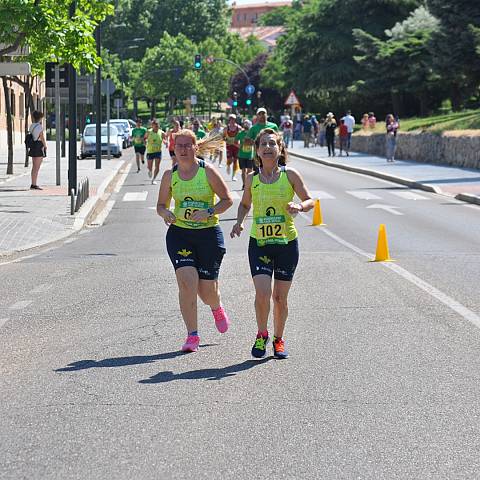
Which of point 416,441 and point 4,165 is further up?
point 416,441

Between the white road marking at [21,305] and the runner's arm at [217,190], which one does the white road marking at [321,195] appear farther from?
the runner's arm at [217,190]

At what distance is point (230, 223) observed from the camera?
71.2 feet

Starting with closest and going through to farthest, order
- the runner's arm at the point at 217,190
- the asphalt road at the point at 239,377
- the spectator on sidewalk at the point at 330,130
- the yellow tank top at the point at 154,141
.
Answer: the asphalt road at the point at 239,377 → the runner's arm at the point at 217,190 → the yellow tank top at the point at 154,141 → the spectator on sidewalk at the point at 330,130

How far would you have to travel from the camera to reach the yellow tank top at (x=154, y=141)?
109ft

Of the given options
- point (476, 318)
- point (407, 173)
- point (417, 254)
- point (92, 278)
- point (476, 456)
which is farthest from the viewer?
point (407, 173)

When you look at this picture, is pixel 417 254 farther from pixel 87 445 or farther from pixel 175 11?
pixel 175 11

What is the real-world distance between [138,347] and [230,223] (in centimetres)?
1241

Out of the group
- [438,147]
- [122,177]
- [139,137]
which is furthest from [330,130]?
[139,137]

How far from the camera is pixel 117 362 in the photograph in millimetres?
8727

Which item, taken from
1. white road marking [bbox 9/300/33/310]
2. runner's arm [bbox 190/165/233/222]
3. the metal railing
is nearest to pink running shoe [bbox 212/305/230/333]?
runner's arm [bbox 190/165/233/222]

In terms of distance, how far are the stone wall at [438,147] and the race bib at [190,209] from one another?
31.4m

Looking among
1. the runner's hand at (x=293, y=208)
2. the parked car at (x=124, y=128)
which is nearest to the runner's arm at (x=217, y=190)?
the runner's hand at (x=293, y=208)

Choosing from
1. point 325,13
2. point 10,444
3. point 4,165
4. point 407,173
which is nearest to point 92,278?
point 10,444

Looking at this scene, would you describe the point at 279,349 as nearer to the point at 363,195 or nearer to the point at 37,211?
the point at 37,211
